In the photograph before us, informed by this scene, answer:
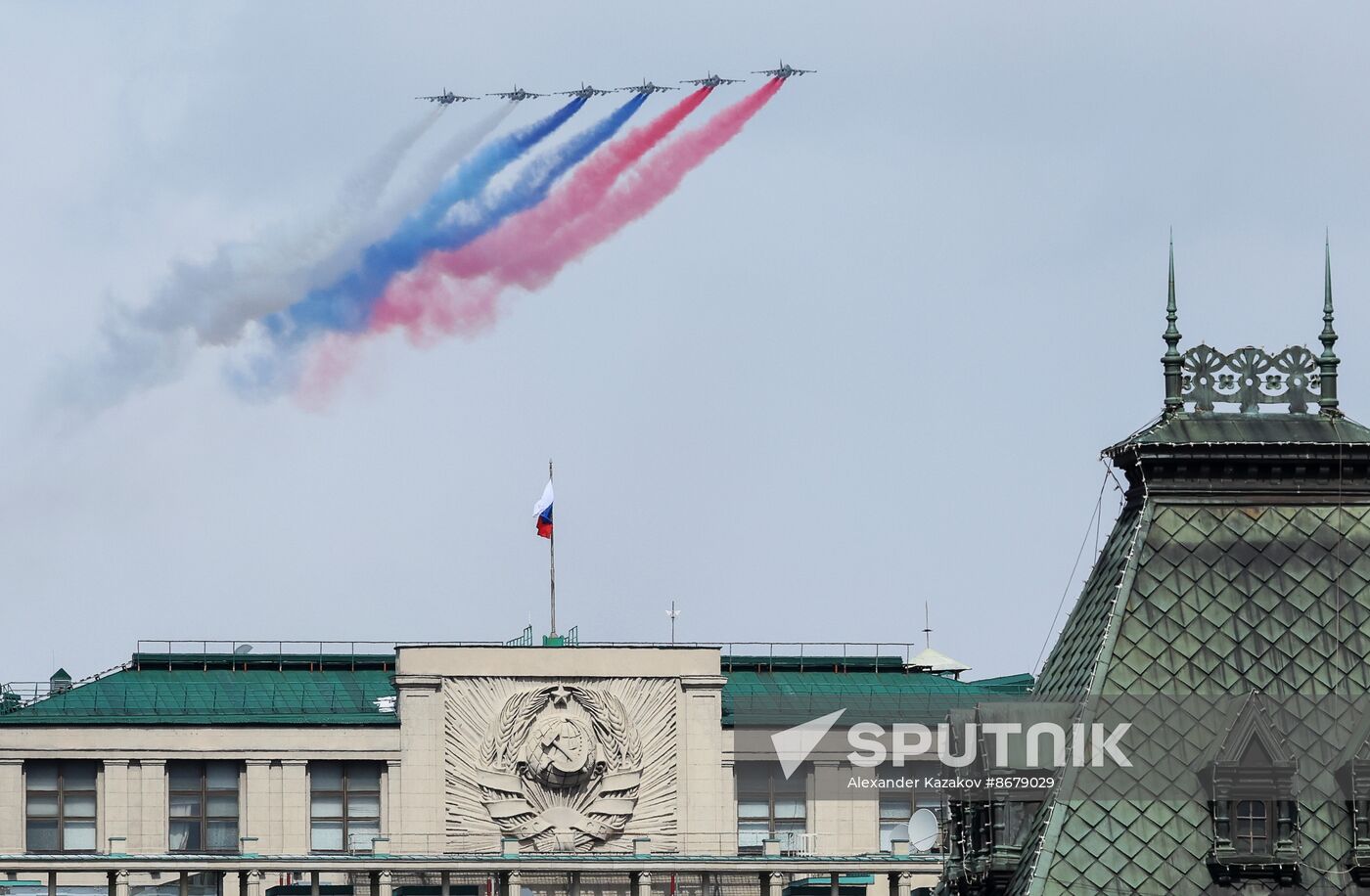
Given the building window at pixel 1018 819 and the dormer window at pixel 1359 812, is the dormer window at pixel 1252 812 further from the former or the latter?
the building window at pixel 1018 819

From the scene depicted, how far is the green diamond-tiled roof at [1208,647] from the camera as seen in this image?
307ft

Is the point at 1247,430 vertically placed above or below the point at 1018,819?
above

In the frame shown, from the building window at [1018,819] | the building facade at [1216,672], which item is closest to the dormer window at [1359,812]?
the building facade at [1216,672]

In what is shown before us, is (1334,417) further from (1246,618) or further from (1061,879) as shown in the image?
(1061,879)

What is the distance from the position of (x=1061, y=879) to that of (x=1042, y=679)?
32.9 feet

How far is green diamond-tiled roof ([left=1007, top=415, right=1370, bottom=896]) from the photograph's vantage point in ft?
307

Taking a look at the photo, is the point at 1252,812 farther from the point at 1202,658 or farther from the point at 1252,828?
the point at 1202,658

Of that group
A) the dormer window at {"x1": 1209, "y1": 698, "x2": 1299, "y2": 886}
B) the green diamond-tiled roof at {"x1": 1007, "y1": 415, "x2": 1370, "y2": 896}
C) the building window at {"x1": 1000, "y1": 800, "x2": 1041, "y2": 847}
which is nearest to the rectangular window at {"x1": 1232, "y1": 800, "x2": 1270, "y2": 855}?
the dormer window at {"x1": 1209, "y1": 698, "x2": 1299, "y2": 886}

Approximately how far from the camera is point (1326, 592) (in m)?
97.1

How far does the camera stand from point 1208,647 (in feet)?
315

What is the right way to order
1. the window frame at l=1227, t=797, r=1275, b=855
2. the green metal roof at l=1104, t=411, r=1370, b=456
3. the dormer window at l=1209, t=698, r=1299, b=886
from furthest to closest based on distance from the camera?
1. the green metal roof at l=1104, t=411, r=1370, b=456
2. the window frame at l=1227, t=797, r=1275, b=855
3. the dormer window at l=1209, t=698, r=1299, b=886

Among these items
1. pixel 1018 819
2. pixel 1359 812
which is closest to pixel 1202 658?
pixel 1359 812

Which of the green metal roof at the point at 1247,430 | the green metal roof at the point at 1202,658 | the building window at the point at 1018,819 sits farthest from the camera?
the green metal roof at the point at 1247,430

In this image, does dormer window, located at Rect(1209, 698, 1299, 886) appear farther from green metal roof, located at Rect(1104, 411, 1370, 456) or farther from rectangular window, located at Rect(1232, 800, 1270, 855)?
green metal roof, located at Rect(1104, 411, 1370, 456)
